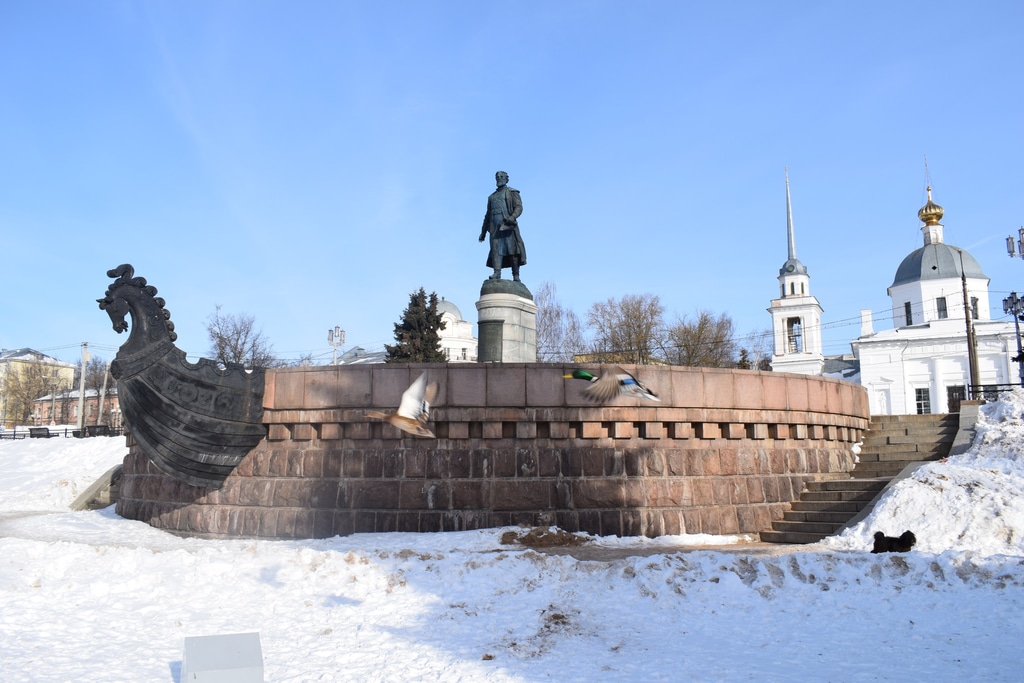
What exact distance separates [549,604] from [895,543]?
436 cm

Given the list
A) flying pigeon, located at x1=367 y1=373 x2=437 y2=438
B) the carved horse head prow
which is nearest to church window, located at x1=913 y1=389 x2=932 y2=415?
flying pigeon, located at x1=367 y1=373 x2=437 y2=438

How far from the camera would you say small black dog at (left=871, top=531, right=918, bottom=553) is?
360 inches

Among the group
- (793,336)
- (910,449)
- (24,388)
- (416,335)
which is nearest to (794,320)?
(793,336)

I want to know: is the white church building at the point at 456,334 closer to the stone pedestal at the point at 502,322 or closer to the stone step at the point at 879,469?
the stone pedestal at the point at 502,322

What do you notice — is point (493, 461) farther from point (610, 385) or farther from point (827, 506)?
point (827, 506)

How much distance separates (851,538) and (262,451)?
27.3 feet

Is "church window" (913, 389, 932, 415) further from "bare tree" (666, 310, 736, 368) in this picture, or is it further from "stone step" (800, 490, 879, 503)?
"stone step" (800, 490, 879, 503)

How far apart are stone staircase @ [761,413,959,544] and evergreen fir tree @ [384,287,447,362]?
23.8 metres

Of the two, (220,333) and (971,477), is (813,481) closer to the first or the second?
(971,477)

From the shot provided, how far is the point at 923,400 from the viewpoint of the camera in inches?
1864

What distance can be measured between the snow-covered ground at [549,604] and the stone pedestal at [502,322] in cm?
486

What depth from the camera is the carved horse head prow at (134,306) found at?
11.3m

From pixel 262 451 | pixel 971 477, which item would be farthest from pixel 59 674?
pixel 971 477

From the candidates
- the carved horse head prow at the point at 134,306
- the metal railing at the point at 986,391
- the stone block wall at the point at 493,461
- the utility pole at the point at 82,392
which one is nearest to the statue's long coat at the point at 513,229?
the stone block wall at the point at 493,461
